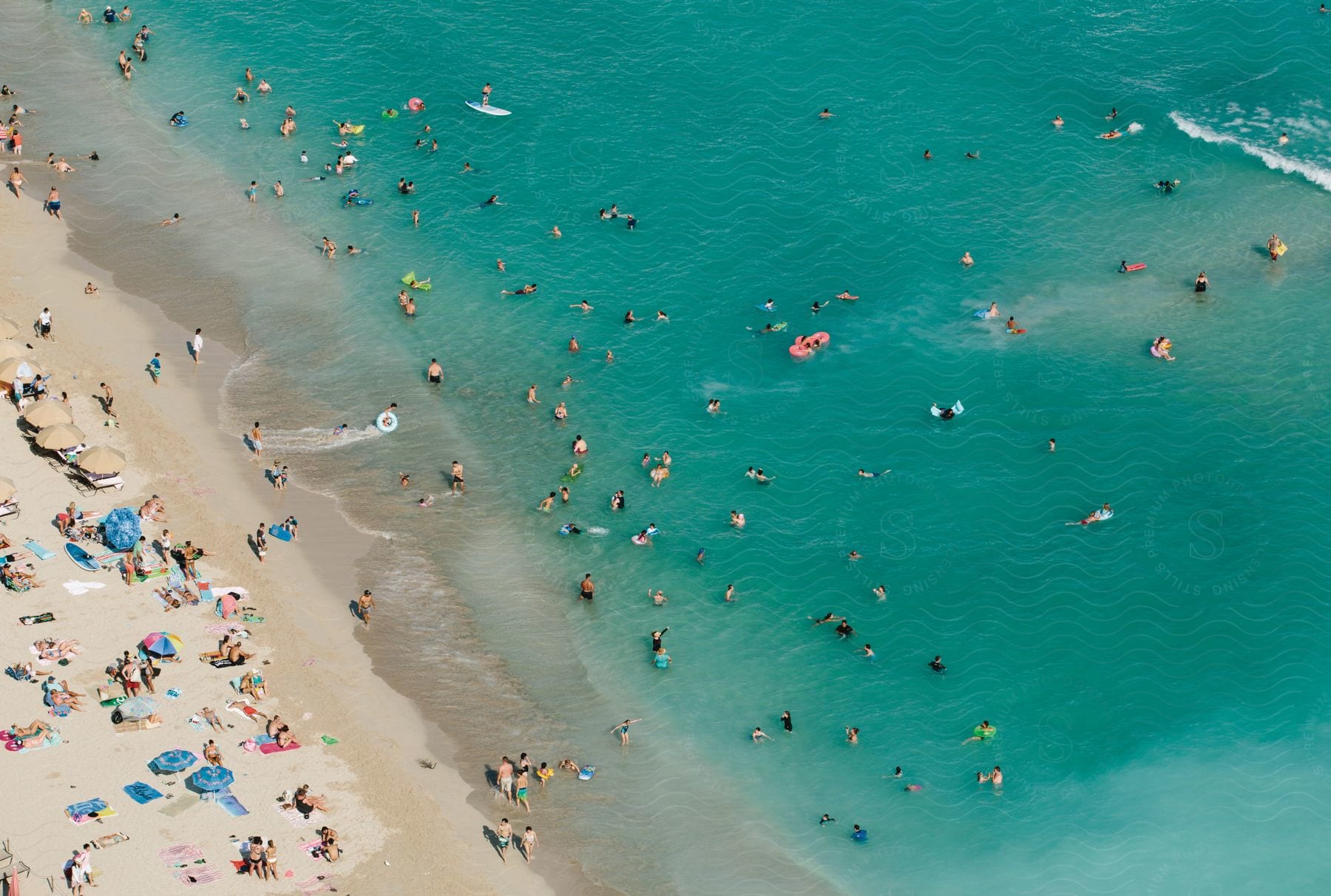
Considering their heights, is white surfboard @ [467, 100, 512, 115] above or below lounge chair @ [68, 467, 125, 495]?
above

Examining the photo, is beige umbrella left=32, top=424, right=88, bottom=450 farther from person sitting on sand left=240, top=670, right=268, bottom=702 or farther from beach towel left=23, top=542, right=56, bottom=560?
person sitting on sand left=240, top=670, right=268, bottom=702

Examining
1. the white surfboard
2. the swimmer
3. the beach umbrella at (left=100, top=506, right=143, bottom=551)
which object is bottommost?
the beach umbrella at (left=100, top=506, right=143, bottom=551)

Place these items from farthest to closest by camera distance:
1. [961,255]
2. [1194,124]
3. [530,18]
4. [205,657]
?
[530,18]
[1194,124]
[961,255]
[205,657]

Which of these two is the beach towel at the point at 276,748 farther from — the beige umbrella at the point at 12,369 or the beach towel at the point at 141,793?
the beige umbrella at the point at 12,369

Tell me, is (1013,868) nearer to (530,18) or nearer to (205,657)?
(205,657)

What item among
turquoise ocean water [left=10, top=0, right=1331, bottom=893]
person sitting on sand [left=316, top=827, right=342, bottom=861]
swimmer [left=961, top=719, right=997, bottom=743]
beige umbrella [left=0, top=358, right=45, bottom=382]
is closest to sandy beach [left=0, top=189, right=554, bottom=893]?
person sitting on sand [left=316, top=827, right=342, bottom=861]

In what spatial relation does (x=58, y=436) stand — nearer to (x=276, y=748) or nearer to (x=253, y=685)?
(x=253, y=685)

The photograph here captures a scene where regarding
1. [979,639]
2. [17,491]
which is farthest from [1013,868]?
[17,491]
